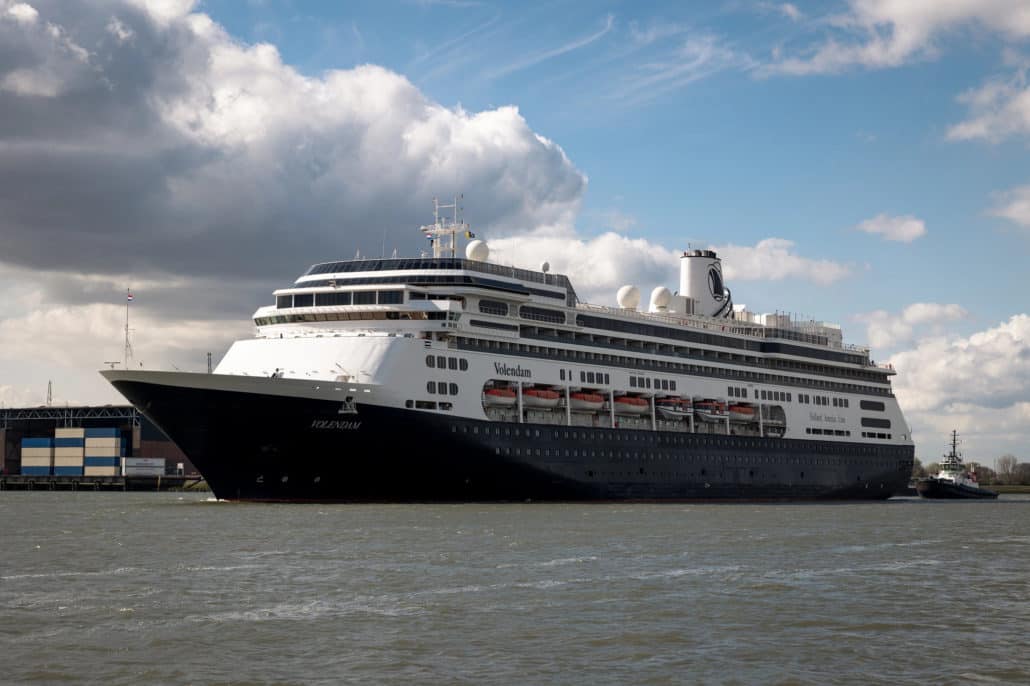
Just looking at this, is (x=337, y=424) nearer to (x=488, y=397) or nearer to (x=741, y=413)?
(x=488, y=397)

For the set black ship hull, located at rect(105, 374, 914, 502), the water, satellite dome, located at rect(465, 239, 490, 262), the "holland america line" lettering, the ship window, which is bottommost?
the water

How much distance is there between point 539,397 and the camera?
60.1 meters

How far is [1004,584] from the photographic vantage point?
1120 inches

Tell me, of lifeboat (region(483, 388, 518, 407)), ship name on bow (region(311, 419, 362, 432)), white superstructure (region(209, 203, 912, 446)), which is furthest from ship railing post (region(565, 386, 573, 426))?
ship name on bow (region(311, 419, 362, 432))

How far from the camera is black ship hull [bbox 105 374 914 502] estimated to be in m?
49.5

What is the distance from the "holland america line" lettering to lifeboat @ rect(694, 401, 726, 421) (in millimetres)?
15490

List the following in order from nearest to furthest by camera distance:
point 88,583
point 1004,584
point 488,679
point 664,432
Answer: point 488,679 → point 88,583 → point 1004,584 → point 664,432

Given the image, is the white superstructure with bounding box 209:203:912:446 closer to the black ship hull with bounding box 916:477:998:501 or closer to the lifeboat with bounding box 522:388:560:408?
the lifeboat with bounding box 522:388:560:408

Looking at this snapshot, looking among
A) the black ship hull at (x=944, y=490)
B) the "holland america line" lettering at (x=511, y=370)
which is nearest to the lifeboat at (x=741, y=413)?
the "holland america line" lettering at (x=511, y=370)

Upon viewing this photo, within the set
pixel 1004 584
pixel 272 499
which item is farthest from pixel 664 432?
pixel 1004 584

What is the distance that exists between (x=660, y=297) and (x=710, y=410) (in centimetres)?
999

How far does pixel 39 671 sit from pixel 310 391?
3283 centimetres

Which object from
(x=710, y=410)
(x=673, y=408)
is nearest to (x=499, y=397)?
(x=673, y=408)

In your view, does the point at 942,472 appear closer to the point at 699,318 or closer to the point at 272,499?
the point at 699,318
